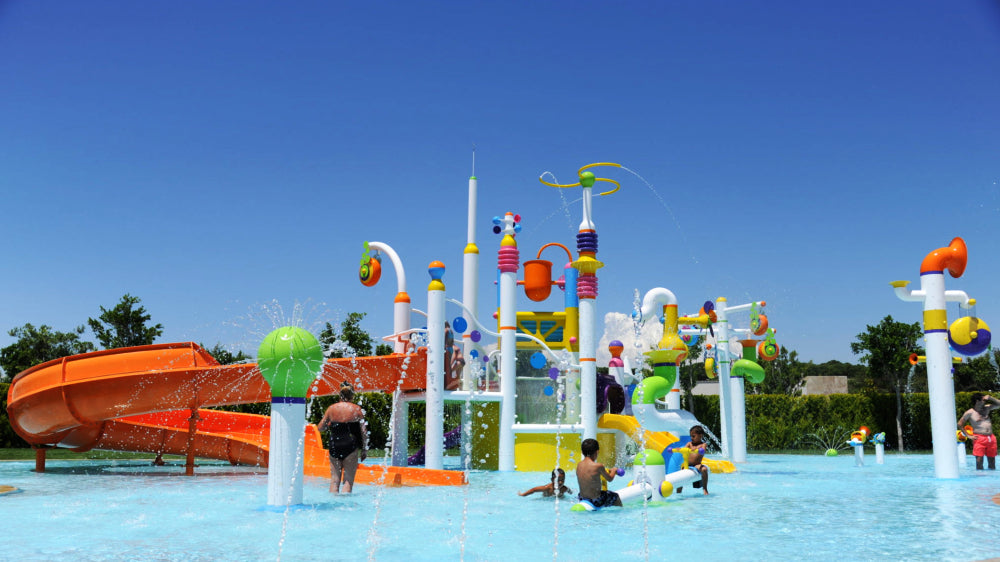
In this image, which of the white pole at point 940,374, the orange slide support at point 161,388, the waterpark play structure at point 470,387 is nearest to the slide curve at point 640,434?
the waterpark play structure at point 470,387

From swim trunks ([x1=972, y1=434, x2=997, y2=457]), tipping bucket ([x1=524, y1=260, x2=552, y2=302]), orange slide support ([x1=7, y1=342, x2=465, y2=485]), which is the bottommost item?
swim trunks ([x1=972, y1=434, x2=997, y2=457])

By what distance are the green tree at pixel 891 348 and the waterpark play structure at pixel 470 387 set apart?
40.2 ft

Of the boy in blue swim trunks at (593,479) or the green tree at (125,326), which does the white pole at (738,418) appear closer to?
the boy in blue swim trunks at (593,479)

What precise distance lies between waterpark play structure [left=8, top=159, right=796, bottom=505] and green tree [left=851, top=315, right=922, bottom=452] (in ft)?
40.2

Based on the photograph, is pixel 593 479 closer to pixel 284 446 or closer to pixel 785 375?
pixel 284 446

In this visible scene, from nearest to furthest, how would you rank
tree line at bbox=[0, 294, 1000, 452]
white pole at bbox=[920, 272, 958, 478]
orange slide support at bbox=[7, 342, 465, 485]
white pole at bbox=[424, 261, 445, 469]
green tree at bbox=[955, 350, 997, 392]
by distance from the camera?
1. white pole at bbox=[920, 272, 958, 478]
2. orange slide support at bbox=[7, 342, 465, 485]
3. white pole at bbox=[424, 261, 445, 469]
4. tree line at bbox=[0, 294, 1000, 452]
5. green tree at bbox=[955, 350, 997, 392]

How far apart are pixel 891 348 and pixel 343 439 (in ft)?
78.5

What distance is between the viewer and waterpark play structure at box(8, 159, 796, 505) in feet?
45.7

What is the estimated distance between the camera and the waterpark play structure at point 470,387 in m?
13.9

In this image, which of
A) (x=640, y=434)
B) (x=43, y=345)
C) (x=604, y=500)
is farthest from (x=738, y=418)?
(x=43, y=345)

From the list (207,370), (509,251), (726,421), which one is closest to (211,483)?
(207,370)

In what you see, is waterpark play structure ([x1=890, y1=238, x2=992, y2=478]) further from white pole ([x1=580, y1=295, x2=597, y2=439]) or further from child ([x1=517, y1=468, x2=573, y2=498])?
child ([x1=517, y1=468, x2=573, y2=498])

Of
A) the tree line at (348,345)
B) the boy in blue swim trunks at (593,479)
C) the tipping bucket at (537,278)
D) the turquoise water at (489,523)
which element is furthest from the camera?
the tree line at (348,345)

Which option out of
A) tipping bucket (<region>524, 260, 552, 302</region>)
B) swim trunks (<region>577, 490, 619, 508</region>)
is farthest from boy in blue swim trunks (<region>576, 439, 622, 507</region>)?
tipping bucket (<region>524, 260, 552, 302</region>)
